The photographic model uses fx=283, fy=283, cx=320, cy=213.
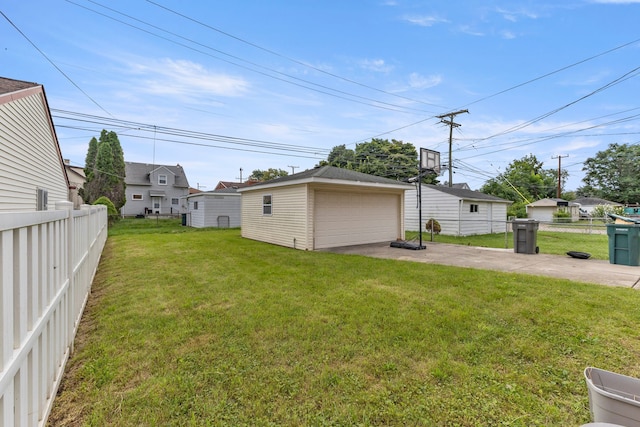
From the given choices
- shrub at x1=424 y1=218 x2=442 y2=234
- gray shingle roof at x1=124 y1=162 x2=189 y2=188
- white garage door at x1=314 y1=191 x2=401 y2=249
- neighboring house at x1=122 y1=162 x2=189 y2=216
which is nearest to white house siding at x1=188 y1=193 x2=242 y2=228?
neighboring house at x1=122 y1=162 x2=189 y2=216

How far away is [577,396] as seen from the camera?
7.07 ft

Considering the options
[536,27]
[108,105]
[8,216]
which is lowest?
[8,216]

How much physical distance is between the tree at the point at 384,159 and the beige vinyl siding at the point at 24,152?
80.2ft

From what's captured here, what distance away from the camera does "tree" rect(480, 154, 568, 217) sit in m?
32.3

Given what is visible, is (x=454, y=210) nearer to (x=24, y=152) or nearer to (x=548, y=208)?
(x=24, y=152)

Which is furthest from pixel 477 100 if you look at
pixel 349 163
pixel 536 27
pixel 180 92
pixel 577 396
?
pixel 577 396

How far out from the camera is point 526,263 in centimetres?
705

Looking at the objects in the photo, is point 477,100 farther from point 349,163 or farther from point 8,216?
point 8,216

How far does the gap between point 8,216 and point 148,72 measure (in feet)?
42.9

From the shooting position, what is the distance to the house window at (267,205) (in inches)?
455

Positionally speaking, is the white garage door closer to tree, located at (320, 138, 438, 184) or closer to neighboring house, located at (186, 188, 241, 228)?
neighboring house, located at (186, 188, 241, 228)

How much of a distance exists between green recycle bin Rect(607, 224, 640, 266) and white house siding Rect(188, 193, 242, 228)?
18228 millimetres

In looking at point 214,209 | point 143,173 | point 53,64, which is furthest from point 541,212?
point 143,173

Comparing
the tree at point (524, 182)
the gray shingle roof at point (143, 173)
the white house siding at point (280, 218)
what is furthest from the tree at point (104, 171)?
the tree at point (524, 182)
